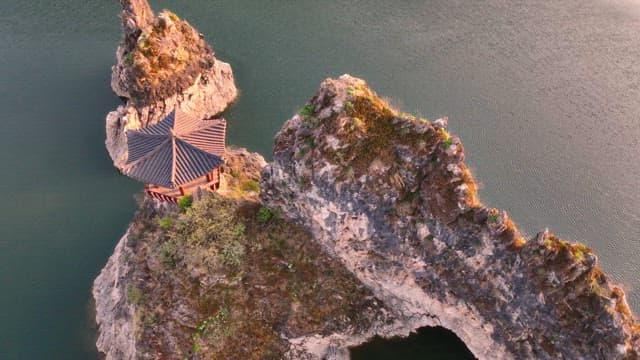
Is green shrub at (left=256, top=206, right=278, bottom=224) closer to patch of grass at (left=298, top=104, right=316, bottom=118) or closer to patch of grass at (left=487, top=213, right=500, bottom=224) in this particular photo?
patch of grass at (left=298, top=104, right=316, bottom=118)

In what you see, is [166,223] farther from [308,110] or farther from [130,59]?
[130,59]

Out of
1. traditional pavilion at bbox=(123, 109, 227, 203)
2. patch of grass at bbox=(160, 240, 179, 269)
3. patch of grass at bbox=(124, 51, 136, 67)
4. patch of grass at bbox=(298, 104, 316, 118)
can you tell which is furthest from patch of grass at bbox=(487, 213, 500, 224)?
patch of grass at bbox=(124, 51, 136, 67)

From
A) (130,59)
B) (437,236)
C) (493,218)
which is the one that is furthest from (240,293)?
(130,59)

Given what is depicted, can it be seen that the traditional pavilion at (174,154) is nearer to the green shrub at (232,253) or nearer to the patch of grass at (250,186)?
the patch of grass at (250,186)

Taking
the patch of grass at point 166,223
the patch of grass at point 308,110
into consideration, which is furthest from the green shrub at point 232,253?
the patch of grass at point 308,110

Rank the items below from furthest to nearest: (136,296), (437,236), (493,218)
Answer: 1. (136,296)
2. (437,236)
3. (493,218)

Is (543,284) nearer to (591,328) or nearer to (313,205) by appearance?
(591,328)
